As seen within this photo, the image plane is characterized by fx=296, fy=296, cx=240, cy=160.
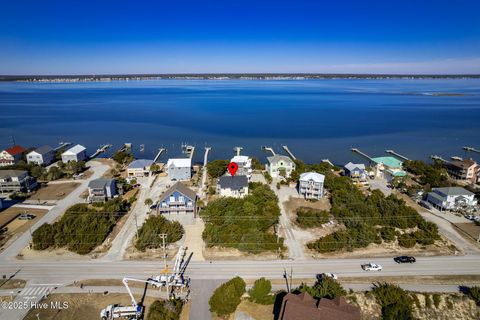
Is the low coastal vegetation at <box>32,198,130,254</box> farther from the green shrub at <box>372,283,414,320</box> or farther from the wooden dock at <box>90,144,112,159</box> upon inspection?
the wooden dock at <box>90,144,112,159</box>

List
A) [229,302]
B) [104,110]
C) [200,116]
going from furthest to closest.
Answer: [104,110] < [200,116] < [229,302]

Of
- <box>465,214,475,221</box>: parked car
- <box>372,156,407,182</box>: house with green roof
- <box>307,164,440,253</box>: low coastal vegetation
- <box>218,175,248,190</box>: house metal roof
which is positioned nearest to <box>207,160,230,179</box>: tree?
<box>218,175,248,190</box>: house metal roof

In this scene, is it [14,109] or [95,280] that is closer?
[95,280]

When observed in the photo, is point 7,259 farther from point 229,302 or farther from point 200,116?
point 200,116

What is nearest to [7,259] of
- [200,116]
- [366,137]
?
[366,137]

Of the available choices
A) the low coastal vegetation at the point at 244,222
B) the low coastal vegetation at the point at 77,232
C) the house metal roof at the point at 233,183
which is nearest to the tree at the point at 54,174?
the low coastal vegetation at the point at 77,232

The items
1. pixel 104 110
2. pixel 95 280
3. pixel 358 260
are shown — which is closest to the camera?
pixel 95 280
